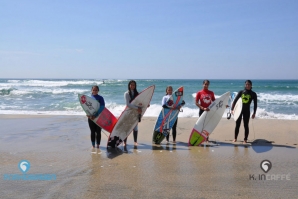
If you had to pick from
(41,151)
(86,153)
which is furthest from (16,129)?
(86,153)

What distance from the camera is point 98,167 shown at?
3891 mm

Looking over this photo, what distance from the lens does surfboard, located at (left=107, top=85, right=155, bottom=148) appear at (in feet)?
17.0

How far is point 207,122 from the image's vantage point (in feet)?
18.6

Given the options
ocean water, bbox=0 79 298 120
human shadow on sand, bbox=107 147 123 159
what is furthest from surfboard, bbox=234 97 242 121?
ocean water, bbox=0 79 298 120

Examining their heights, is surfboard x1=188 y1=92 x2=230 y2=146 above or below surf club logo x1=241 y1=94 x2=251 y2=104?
below

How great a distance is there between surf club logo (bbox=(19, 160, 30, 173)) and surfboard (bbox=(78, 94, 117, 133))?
4.64ft

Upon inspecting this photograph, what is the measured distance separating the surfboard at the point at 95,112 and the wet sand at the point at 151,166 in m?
0.53

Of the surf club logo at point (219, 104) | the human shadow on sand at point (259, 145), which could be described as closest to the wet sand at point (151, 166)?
the human shadow on sand at point (259, 145)

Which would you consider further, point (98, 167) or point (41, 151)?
point (41, 151)

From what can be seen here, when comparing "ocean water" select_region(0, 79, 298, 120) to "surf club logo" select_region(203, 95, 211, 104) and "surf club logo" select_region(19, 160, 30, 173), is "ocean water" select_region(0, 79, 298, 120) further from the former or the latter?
"surf club logo" select_region(19, 160, 30, 173)

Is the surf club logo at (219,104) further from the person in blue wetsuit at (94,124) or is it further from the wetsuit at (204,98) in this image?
the person in blue wetsuit at (94,124)

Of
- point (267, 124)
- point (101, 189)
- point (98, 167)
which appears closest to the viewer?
point (101, 189)

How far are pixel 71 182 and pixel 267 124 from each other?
240 inches

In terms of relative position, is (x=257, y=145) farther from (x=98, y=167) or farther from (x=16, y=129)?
(x=16, y=129)
